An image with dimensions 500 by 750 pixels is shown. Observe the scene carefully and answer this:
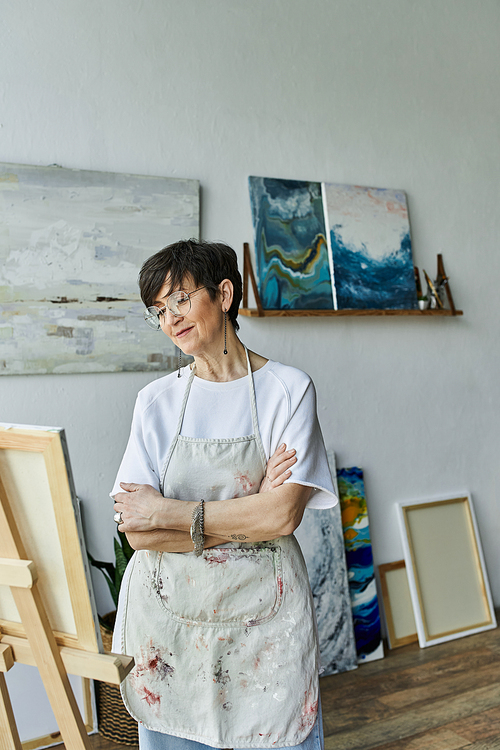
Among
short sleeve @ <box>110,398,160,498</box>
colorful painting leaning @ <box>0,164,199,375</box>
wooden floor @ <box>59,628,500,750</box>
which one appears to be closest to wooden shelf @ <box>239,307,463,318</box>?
colorful painting leaning @ <box>0,164,199,375</box>

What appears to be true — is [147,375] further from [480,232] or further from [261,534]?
[480,232]

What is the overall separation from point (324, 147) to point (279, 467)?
215 cm

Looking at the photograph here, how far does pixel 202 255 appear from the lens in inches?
57.5

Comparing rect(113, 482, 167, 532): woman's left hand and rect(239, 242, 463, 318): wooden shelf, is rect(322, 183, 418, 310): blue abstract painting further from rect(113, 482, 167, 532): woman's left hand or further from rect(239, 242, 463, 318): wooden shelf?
rect(113, 482, 167, 532): woman's left hand

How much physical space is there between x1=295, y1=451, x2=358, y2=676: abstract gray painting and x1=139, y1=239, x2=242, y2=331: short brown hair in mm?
1623

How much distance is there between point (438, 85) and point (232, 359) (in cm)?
261

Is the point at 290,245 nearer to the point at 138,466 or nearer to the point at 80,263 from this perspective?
the point at 80,263

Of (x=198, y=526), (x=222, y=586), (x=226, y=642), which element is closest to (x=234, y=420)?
(x=198, y=526)

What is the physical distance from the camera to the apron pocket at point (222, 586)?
4.43 ft

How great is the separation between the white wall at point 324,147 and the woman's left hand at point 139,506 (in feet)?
3.78

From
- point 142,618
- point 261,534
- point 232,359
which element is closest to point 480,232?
point 232,359

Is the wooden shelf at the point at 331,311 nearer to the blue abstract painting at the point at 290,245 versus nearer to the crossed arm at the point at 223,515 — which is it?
the blue abstract painting at the point at 290,245

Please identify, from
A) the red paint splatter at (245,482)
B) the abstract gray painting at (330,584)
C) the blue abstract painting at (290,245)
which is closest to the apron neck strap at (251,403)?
the red paint splatter at (245,482)

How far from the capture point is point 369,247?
10.1 feet
